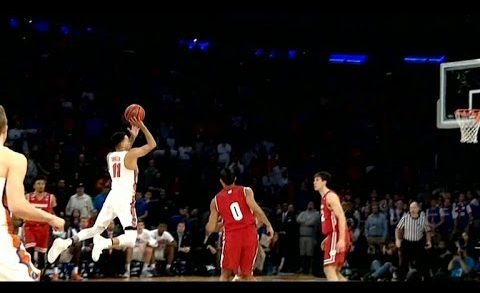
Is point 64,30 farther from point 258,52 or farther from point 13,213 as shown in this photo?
point 13,213

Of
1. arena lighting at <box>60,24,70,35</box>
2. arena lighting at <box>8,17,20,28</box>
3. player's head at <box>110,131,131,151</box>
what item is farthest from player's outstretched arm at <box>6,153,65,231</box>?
arena lighting at <box>60,24,70,35</box>

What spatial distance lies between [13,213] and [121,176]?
14.2ft

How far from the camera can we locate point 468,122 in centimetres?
1190

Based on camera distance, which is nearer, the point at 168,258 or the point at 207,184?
the point at 168,258

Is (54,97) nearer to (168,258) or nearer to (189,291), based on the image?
(168,258)

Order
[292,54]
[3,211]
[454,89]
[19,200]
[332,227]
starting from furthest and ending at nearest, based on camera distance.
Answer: [292,54] < [454,89] < [332,227] < [3,211] < [19,200]

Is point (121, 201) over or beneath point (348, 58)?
beneath

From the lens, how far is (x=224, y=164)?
664 inches

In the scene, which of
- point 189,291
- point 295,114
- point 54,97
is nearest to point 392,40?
point 295,114

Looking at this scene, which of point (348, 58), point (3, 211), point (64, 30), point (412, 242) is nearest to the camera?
point (3, 211)

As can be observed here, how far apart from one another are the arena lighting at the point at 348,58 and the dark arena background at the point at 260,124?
38mm

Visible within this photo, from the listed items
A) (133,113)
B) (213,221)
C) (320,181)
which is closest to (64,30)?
(133,113)

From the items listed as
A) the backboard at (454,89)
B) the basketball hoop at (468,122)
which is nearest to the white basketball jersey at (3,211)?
the basketball hoop at (468,122)

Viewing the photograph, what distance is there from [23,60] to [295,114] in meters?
6.11
